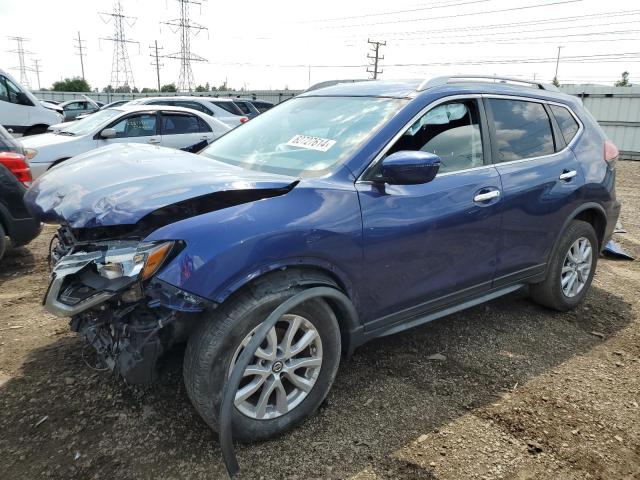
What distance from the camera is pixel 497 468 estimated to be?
242 cm

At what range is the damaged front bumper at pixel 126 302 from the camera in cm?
218

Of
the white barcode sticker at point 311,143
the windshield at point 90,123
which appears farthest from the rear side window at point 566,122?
the windshield at point 90,123

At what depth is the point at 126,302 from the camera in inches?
89.9

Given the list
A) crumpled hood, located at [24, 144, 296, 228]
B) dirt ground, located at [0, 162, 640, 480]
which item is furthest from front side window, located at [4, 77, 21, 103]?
crumpled hood, located at [24, 144, 296, 228]

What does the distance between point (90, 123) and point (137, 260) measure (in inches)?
305

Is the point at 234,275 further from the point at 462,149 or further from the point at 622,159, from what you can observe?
the point at 622,159

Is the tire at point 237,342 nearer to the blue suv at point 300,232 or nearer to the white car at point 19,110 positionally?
the blue suv at point 300,232

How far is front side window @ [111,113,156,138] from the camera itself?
8562mm

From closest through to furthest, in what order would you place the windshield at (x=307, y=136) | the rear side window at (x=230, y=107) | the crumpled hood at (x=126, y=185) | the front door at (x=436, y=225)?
the crumpled hood at (x=126, y=185) < the front door at (x=436, y=225) < the windshield at (x=307, y=136) < the rear side window at (x=230, y=107)

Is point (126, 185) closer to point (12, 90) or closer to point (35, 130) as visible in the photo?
point (12, 90)

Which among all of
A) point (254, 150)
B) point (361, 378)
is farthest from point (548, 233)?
point (254, 150)

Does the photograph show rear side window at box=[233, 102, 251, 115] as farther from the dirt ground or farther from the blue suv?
the dirt ground

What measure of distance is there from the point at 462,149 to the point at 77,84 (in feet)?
201

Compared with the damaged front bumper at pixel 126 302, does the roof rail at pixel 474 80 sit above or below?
above
